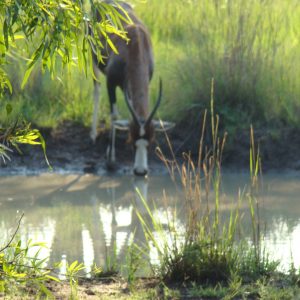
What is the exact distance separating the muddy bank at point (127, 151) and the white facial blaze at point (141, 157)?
42 cm

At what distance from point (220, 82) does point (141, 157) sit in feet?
5.27

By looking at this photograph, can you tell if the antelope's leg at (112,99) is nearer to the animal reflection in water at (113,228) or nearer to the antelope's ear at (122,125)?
the antelope's ear at (122,125)

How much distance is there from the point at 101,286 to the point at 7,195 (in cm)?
388

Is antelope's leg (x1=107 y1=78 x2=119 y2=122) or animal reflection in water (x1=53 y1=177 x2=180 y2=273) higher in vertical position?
antelope's leg (x1=107 y1=78 x2=119 y2=122)

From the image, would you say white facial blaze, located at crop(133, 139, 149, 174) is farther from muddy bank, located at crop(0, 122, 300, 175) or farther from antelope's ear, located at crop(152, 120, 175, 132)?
muddy bank, located at crop(0, 122, 300, 175)

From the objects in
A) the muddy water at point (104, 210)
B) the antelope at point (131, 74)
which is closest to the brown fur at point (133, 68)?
the antelope at point (131, 74)

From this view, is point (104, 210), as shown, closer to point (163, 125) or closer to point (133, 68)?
point (163, 125)

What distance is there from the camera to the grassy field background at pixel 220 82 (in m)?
10.8

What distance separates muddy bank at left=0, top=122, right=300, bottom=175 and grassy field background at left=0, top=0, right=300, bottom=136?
17 centimetres

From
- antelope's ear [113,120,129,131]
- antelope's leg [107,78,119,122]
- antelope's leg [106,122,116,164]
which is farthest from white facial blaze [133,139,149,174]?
antelope's leg [107,78,119,122]

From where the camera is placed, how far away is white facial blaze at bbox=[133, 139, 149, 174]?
988 centimetres

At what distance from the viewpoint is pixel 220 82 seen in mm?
10922

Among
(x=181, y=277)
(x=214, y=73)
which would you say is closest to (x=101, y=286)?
(x=181, y=277)

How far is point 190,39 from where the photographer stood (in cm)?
1178
